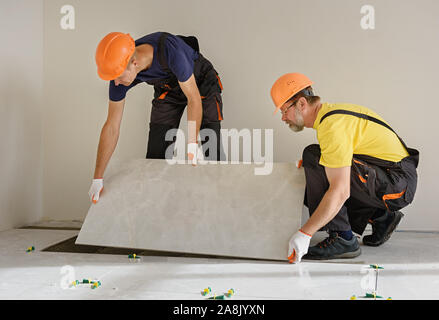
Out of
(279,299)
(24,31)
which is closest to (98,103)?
(24,31)

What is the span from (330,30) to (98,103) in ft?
6.24

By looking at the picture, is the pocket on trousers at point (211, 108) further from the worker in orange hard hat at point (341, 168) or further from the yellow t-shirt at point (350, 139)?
the yellow t-shirt at point (350, 139)

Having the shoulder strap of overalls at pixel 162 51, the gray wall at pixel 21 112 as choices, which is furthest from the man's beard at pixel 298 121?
the gray wall at pixel 21 112

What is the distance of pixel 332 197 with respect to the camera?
6.68 ft

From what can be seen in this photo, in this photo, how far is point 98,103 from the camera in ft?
11.4

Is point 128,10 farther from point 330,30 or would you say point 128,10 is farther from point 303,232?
point 303,232

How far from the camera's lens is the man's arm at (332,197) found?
203 centimetres

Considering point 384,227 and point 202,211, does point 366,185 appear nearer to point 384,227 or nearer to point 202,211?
point 384,227

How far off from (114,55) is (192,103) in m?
0.48

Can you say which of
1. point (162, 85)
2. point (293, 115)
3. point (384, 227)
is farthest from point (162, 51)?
point (384, 227)

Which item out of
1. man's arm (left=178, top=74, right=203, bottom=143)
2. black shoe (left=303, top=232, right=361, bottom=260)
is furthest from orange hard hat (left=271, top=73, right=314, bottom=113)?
black shoe (left=303, top=232, right=361, bottom=260)

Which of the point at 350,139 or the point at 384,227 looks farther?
the point at 384,227
